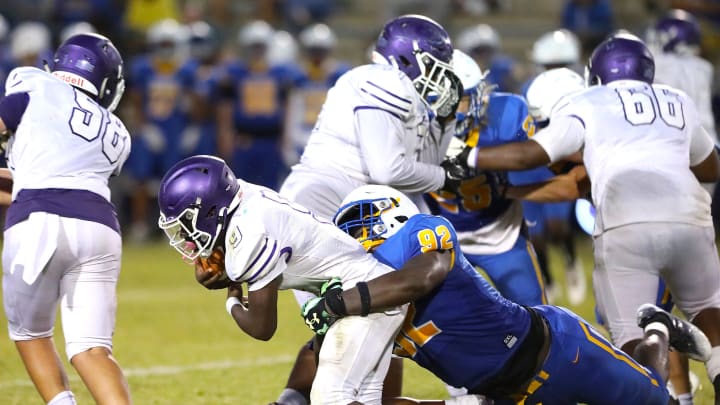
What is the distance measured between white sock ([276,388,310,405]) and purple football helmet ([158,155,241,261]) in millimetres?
1131

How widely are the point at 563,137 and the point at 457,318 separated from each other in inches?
50.4

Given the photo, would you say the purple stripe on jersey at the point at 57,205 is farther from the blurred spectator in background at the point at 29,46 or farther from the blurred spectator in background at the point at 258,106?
the blurred spectator in background at the point at 258,106

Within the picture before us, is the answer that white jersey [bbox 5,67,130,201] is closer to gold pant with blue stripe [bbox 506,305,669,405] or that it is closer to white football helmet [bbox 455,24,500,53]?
gold pant with blue stripe [bbox 506,305,669,405]

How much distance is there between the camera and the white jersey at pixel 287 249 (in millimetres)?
3854

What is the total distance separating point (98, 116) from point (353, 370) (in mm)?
1538

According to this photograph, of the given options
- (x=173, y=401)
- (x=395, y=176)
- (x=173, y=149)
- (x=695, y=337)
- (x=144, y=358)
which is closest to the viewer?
(x=695, y=337)

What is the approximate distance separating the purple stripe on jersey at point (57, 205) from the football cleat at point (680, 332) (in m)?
2.16

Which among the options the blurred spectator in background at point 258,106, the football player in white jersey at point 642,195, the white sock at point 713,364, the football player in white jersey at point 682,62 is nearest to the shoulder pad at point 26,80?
the football player in white jersey at point 642,195

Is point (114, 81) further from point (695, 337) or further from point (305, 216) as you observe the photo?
point (695, 337)

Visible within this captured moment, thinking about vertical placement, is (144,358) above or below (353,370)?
below

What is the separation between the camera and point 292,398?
4977 millimetres

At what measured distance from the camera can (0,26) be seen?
44.6 ft

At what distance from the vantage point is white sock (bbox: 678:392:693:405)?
5098 mm

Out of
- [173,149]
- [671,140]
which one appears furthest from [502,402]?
[173,149]
